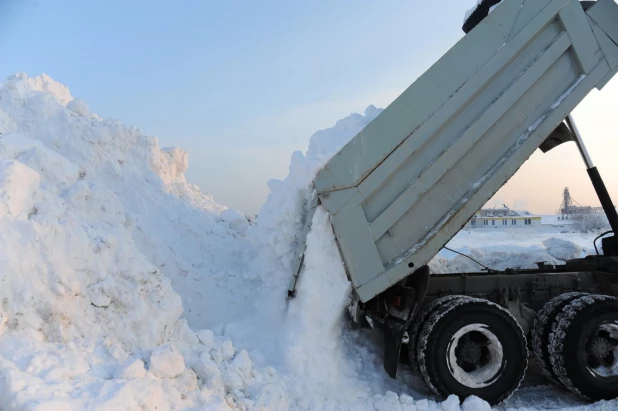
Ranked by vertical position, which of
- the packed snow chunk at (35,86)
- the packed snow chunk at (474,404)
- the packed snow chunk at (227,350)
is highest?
the packed snow chunk at (35,86)

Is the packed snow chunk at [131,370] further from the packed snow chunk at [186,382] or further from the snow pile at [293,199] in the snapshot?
the snow pile at [293,199]

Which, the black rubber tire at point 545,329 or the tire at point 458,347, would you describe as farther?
the black rubber tire at point 545,329

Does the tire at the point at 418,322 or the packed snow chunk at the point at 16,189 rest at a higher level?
the packed snow chunk at the point at 16,189

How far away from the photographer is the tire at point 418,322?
4.29 meters

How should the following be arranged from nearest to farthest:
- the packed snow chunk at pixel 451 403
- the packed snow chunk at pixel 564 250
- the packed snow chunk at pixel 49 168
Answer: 1. the packed snow chunk at pixel 451 403
2. the packed snow chunk at pixel 49 168
3. the packed snow chunk at pixel 564 250

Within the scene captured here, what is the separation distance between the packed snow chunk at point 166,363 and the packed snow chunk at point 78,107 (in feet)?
15.1

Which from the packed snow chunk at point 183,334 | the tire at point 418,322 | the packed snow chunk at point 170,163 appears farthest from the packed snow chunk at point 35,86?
the tire at point 418,322

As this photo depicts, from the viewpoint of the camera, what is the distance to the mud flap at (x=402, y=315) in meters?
4.18

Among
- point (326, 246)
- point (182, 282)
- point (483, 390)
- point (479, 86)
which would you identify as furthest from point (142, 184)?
point (483, 390)

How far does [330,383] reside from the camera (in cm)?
412

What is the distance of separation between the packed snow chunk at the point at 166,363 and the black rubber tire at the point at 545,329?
3509 millimetres

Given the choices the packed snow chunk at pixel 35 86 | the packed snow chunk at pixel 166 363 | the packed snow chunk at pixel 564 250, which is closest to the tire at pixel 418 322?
the packed snow chunk at pixel 166 363

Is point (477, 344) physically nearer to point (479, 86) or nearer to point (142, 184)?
point (479, 86)

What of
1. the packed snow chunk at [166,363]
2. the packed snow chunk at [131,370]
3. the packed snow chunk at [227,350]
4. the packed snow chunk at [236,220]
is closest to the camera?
the packed snow chunk at [131,370]
